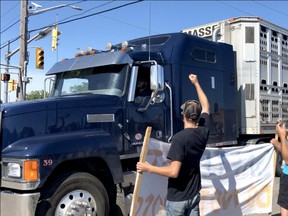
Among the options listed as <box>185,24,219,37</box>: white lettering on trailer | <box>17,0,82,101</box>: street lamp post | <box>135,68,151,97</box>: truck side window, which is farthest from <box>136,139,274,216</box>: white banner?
<box>17,0,82,101</box>: street lamp post

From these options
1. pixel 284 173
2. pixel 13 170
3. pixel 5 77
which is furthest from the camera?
pixel 5 77

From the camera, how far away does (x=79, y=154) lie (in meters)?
5.21

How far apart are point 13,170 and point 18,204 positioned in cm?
40

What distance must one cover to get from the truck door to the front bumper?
1804 millimetres

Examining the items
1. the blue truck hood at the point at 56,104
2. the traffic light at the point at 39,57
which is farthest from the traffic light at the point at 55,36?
the blue truck hood at the point at 56,104


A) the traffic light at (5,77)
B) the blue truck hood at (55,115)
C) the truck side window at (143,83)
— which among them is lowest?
the blue truck hood at (55,115)

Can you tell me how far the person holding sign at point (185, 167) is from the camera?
12.5 ft

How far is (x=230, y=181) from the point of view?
6199 mm

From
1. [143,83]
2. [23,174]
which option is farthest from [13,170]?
[143,83]

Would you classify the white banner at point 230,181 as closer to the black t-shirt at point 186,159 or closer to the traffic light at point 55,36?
the black t-shirt at point 186,159

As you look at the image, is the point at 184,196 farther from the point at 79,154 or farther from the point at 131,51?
the point at 131,51

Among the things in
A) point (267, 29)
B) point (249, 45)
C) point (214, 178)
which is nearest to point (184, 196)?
point (214, 178)

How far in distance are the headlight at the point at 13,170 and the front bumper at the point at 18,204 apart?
220 mm

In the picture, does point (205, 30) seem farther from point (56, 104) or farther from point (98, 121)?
point (56, 104)
